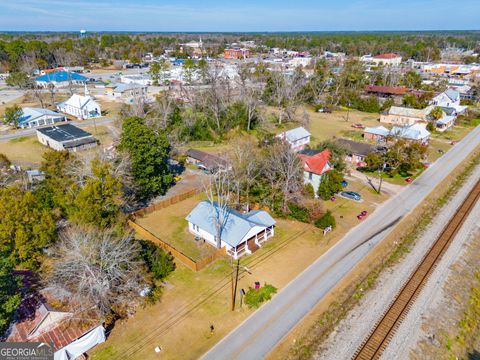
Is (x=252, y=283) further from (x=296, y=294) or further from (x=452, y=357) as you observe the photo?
(x=452, y=357)

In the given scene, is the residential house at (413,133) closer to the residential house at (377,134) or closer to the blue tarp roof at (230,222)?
the residential house at (377,134)

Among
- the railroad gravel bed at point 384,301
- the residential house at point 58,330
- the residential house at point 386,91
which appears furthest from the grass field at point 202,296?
the residential house at point 386,91

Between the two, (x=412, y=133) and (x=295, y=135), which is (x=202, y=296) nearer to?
(x=295, y=135)

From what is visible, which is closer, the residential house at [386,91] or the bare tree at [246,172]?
the bare tree at [246,172]

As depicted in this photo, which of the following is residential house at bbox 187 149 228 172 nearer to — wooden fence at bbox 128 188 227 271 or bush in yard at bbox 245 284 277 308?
wooden fence at bbox 128 188 227 271

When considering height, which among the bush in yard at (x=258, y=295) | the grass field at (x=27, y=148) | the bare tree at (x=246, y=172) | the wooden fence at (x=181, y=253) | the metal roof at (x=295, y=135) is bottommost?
the grass field at (x=27, y=148)

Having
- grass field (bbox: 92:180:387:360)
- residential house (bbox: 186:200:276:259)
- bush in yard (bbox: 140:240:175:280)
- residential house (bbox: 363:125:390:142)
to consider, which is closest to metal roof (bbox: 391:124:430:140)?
residential house (bbox: 363:125:390:142)
